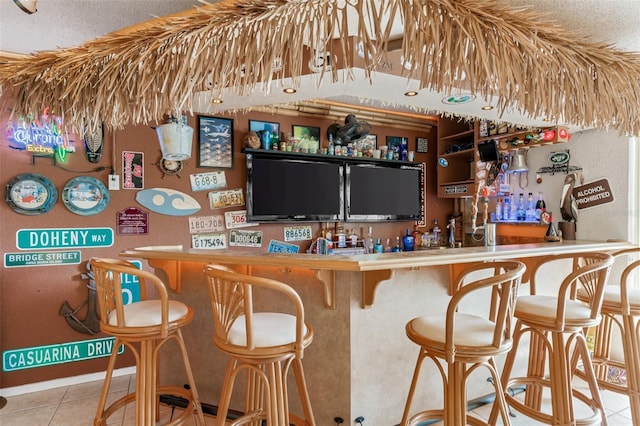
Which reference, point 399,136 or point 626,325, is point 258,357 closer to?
point 626,325

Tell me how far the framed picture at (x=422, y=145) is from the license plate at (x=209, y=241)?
8.45ft

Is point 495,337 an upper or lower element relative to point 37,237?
lower

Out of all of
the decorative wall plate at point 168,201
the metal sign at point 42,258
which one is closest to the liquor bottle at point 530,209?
the decorative wall plate at point 168,201

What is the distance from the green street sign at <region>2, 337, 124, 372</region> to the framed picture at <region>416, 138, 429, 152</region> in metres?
3.75

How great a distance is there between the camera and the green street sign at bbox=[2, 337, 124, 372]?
2818 mm

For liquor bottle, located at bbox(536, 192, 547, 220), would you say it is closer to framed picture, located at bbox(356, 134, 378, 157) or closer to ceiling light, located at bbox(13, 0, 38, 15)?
framed picture, located at bbox(356, 134, 378, 157)

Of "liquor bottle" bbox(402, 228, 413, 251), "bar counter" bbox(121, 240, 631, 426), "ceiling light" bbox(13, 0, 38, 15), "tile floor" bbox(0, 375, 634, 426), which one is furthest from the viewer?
"liquor bottle" bbox(402, 228, 413, 251)

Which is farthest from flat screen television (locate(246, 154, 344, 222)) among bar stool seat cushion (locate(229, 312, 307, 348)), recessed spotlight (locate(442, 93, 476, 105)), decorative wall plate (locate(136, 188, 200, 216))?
bar stool seat cushion (locate(229, 312, 307, 348))

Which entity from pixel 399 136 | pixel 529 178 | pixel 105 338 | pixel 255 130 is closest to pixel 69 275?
pixel 105 338

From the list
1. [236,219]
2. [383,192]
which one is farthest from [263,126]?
[383,192]

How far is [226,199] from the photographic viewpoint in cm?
357

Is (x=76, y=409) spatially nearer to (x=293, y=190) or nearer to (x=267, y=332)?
(x=267, y=332)

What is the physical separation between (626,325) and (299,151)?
2830 millimetres

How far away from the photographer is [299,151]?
12.4 ft
